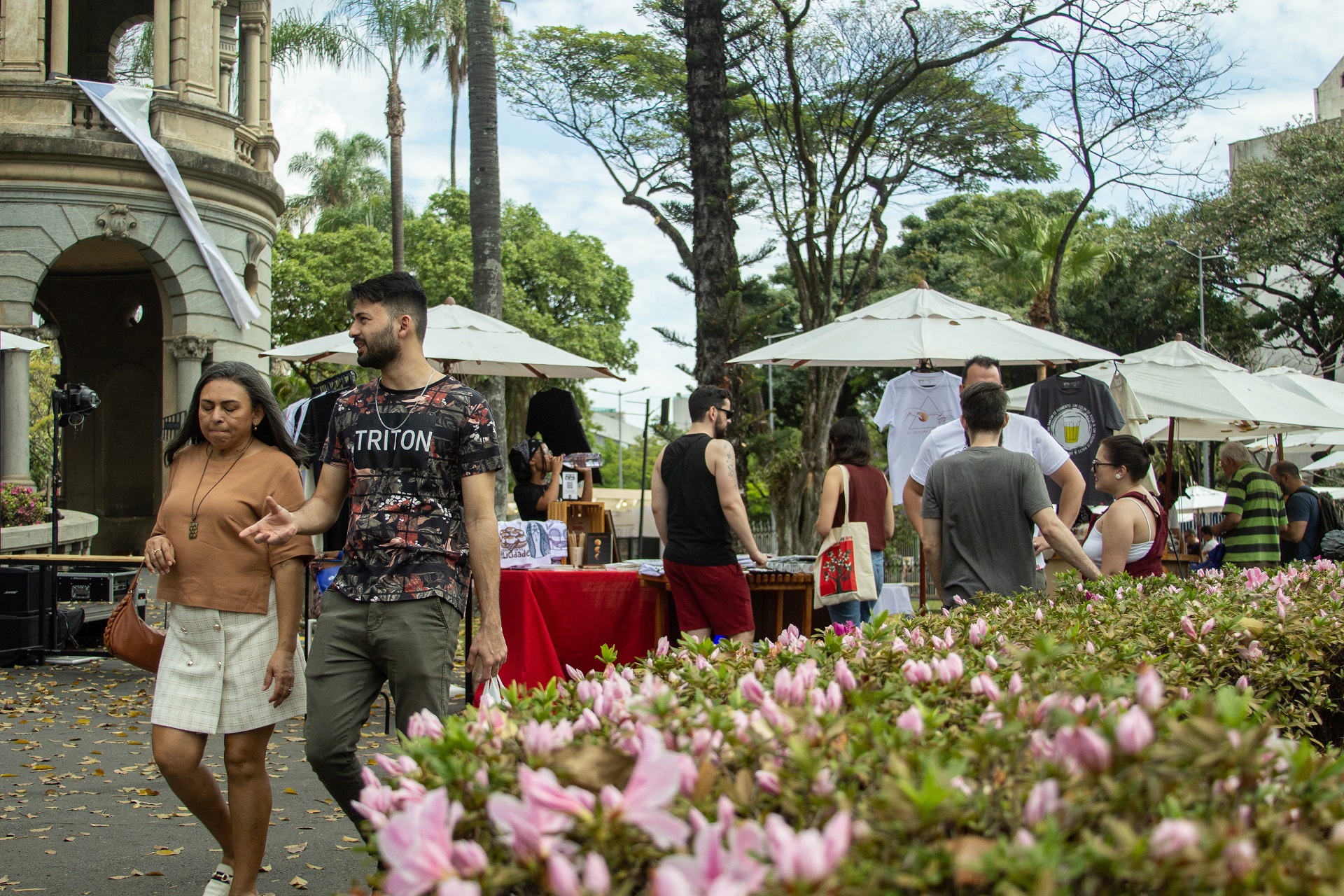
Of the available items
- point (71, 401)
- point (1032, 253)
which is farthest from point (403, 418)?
point (1032, 253)

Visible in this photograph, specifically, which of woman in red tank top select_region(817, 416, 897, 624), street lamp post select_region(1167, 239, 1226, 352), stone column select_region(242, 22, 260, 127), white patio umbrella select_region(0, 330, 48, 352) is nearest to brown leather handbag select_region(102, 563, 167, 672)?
woman in red tank top select_region(817, 416, 897, 624)

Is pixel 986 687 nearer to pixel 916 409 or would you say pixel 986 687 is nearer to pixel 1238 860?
pixel 1238 860

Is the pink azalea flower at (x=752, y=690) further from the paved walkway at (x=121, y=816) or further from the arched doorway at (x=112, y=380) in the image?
the arched doorway at (x=112, y=380)

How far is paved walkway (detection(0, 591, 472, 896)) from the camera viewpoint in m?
4.54

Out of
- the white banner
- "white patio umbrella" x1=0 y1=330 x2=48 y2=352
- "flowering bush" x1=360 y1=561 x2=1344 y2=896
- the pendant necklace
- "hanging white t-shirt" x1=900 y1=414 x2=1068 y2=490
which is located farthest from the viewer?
the white banner

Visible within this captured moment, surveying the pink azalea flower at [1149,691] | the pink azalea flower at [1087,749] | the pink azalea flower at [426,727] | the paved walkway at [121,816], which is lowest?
the paved walkway at [121,816]

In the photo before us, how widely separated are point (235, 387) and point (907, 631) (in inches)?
96.6

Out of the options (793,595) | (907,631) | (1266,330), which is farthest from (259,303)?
(1266,330)

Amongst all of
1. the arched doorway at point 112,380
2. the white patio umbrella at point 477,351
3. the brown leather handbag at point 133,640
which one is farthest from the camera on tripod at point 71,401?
the arched doorway at point 112,380

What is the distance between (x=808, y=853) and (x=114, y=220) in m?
20.3

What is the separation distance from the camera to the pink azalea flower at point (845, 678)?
243 cm

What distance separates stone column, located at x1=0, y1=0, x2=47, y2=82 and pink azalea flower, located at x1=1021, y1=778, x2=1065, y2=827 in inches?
827

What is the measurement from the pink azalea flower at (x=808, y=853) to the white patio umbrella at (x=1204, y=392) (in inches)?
392

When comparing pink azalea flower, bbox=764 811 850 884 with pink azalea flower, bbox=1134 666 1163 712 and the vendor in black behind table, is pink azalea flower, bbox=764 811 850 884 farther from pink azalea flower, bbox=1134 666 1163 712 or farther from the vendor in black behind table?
the vendor in black behind table
